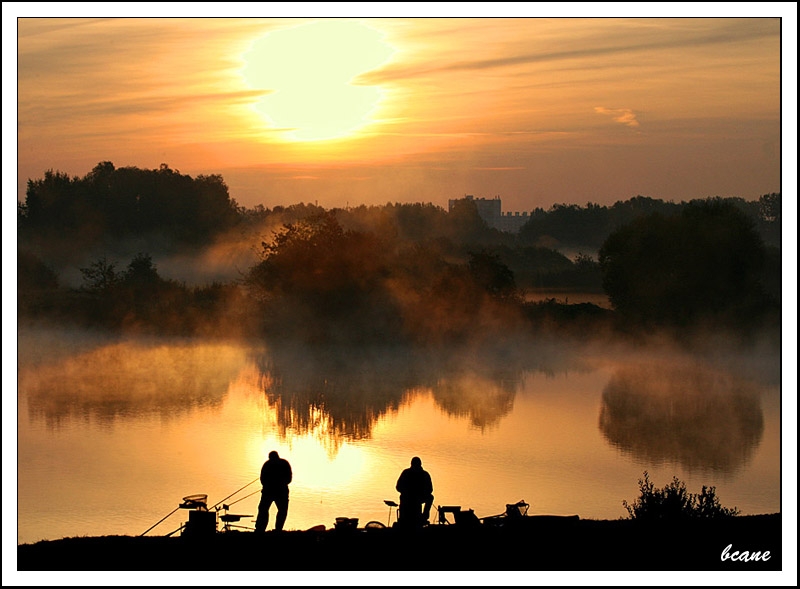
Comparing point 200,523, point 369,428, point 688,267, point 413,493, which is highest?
point 688,267

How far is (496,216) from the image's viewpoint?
84000 mm

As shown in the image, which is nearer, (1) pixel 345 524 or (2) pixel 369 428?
(1) pixel 345 524

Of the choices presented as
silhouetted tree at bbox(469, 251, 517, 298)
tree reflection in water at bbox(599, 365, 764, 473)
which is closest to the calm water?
tree reflection in water at bbox(599, 365, 764, 473)

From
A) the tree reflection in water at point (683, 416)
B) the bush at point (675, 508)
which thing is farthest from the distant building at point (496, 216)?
the bush at point (675, 508)

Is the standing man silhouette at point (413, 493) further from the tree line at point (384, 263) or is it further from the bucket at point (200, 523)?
the tree line at point (384, 263)

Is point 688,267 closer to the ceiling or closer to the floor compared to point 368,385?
closer to the ceiling

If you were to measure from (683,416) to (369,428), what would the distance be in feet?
45.6

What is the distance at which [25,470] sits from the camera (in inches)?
1368

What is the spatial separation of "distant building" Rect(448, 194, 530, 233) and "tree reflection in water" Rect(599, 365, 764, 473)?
2427cm

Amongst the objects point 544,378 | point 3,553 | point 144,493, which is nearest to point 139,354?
point 544,378

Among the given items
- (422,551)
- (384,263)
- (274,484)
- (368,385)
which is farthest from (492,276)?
(422,551)

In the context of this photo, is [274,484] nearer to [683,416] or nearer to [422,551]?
[422,551]

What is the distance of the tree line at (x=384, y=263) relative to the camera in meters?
60.3

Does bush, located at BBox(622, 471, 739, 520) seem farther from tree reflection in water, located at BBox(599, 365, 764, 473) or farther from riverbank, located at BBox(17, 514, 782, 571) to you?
tree reflection in water, located at BBox(599, 365, 764, 473)
